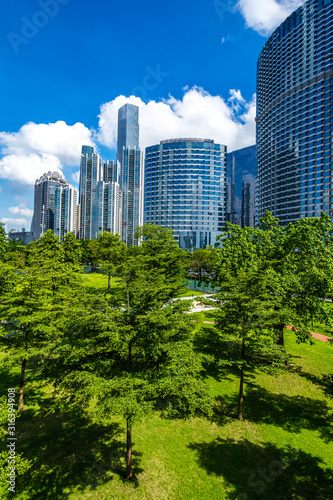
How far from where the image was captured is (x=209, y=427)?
13.8 metres

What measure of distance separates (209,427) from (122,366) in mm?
7425

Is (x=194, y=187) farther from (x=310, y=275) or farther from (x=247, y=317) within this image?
(x=247, y=317)

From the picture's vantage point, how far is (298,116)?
119 m

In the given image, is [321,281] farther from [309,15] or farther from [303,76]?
[309,15]

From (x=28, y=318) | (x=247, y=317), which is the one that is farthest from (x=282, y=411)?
(x=28, y=318)

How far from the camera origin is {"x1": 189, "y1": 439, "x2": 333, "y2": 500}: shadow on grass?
391 inches

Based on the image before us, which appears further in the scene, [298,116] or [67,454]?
[298,116]

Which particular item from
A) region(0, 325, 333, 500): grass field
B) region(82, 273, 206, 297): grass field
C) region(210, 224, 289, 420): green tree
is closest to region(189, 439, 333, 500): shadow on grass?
region(0, 325, 333, 500): grass field

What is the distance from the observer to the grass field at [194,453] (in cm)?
995

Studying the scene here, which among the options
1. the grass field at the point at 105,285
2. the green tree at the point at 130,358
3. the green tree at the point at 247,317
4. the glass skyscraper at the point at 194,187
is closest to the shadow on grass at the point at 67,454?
the green tree at the point at 130,358

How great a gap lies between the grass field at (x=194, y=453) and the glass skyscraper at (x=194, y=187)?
117465mm

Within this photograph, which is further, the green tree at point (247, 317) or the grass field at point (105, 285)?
the green tree at point (247, 317)

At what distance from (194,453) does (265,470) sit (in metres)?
3.10

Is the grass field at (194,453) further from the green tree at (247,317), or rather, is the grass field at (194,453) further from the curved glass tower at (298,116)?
the curved glass tower at (298,116)
